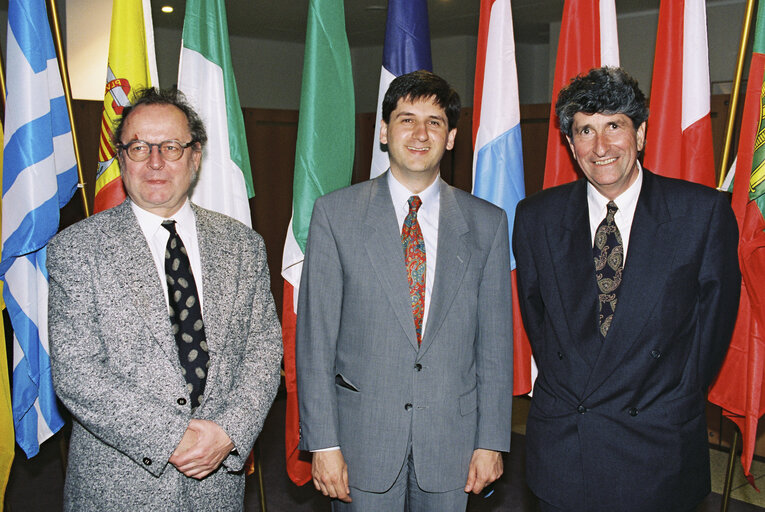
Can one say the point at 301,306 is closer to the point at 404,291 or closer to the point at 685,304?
the point at 404,291

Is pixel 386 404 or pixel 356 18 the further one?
pixel 356 18

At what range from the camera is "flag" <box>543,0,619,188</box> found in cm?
252

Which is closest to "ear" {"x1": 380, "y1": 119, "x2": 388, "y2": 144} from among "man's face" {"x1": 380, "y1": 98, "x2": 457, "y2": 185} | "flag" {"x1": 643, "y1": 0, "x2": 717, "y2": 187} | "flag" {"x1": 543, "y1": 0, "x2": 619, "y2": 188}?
"man's face" {"x1": 380, "y1": 98, "x2": 457, "y2": 185}

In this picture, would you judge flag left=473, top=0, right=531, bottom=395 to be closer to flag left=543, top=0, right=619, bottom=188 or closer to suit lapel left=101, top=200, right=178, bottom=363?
flag left=543, top=0, right=619, bottom=188

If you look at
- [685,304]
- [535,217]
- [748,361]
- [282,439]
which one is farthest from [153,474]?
[282,439]

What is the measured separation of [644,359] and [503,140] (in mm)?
1096

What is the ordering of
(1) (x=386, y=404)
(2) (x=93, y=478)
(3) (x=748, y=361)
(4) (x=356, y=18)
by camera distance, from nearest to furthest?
(2) (x=93, y=478) → (1) (x=386, y=404) → (3) (x=748, y=361) → (4) (x=356, y=18)

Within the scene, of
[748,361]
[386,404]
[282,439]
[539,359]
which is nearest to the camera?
[386,404]

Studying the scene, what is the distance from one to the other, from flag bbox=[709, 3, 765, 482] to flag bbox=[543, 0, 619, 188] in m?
0.49

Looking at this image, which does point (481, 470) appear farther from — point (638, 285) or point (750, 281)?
point (750, 281)

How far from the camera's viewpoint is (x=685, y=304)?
6.04 feet

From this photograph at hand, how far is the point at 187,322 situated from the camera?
1.83 metres

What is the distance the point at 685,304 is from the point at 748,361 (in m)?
0.63

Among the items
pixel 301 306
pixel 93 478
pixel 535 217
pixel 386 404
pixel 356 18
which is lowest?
pixel 93 478
